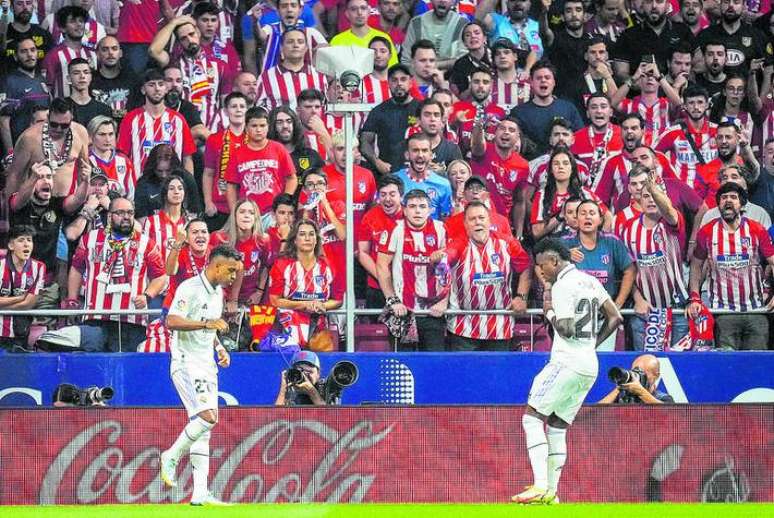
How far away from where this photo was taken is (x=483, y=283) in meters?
13.0

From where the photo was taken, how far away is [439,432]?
10.8m

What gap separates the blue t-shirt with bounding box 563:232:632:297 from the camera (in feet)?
42.7

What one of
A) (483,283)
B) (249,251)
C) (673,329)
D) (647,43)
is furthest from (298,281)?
(647,43)

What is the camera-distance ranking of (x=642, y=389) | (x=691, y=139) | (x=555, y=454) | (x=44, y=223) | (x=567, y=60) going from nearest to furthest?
(x=555, y=454) < (x=642, y=389) < (x=44, y=223) < (x=691, y=139) < (x=567, y=60)

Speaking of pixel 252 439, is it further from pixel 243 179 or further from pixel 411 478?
pixel 243 179

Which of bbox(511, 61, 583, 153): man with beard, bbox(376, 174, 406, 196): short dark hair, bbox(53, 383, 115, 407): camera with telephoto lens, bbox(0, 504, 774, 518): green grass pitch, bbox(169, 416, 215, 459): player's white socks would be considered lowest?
bbox(0, 504, 774, 518): green grass pitch

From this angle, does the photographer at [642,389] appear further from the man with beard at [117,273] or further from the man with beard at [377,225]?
the man with beard at [117,273]

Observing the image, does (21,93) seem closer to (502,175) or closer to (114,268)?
(114,268)

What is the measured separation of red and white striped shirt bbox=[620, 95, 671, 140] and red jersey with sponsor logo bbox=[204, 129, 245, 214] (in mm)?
4149

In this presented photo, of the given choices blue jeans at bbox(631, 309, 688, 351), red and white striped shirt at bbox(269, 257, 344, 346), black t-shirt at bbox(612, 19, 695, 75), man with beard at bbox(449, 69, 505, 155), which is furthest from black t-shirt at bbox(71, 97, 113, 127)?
blue jeans at bbox(631, 309, 688, 351)

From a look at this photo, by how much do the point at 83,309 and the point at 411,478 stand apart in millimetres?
3812

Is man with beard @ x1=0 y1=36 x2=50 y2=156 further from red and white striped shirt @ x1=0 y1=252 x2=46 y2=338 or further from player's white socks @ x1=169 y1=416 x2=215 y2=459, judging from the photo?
player's white socks @ x1=169 y1=416 x2=215 y2=459

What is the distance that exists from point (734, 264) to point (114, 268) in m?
5.73

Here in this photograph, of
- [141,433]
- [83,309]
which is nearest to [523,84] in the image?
[83,309]
